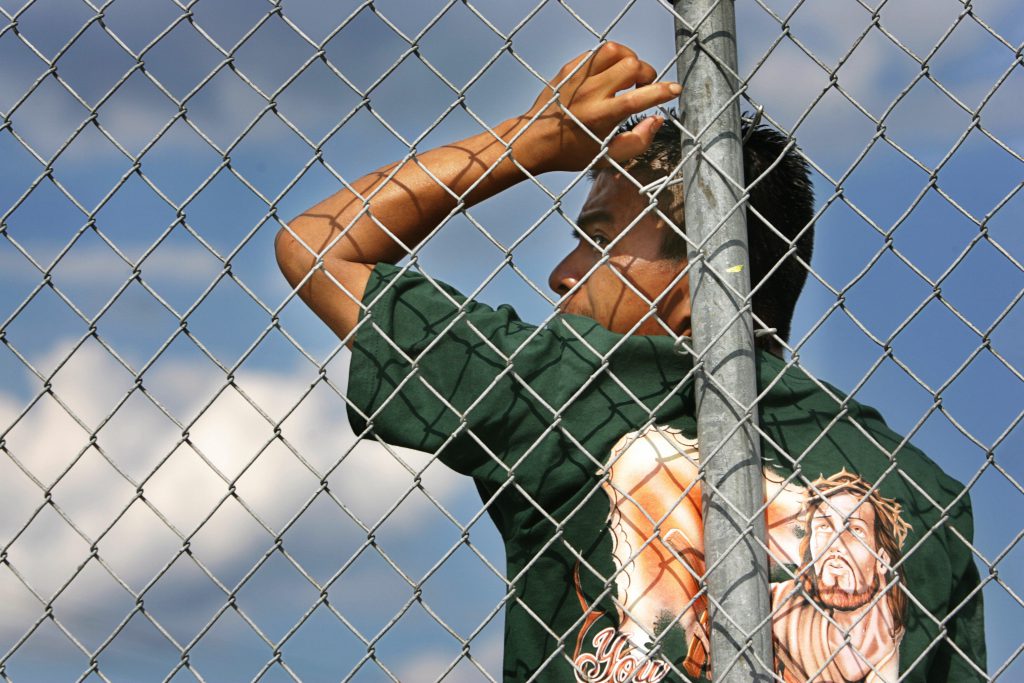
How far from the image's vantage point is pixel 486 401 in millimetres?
2457

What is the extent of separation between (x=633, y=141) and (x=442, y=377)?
627 millimetres

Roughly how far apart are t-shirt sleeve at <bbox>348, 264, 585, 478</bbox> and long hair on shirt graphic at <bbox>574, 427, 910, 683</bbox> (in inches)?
8.9

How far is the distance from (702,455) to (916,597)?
1.94 feet

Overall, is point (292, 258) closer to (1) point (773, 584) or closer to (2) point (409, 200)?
(2) point (409, 200)

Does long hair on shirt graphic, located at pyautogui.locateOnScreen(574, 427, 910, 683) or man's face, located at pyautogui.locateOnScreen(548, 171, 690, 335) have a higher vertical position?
man's face, located at pyautogui.locateOnScreen(548, 171, 690, 335)

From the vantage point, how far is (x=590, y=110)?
2.52 m

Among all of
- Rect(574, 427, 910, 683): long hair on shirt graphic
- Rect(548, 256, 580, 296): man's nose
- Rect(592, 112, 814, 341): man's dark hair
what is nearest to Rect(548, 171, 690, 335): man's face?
Rect(548, 256, 580, 296): man's nose

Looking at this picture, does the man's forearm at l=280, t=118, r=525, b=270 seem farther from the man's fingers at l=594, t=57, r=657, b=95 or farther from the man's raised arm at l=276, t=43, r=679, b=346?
the man's fingers at l=594, t=57, r=657, b=95

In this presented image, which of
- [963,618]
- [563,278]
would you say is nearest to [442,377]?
[563,278]

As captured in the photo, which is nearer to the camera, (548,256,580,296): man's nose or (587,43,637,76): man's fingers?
(587,43,637,76): man's fingers

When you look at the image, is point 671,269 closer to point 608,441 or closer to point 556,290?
point 556,290

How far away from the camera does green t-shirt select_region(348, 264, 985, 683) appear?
7.82 ft

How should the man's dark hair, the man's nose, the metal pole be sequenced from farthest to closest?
the man's dark hair
the man's nose
the metal pole

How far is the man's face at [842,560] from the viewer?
2426 millimetres
